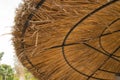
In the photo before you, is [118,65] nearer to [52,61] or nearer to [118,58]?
[118,58]

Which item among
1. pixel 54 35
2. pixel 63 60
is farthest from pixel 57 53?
pixel 54 35

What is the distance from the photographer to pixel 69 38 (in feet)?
6.23

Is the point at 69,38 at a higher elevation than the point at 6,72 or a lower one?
higher

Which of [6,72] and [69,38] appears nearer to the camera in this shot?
A: [69,38]

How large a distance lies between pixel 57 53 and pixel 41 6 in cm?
62

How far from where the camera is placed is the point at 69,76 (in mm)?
2422

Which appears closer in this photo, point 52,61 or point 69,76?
point 52,61

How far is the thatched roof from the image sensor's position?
5.20 feet

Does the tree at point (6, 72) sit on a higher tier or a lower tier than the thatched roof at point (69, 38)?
lower

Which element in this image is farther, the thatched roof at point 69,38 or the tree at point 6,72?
the tree at point 6,72

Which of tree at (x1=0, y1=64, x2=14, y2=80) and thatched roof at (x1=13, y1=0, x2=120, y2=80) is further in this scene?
tree at (x1=0, y1=64, x2=14, y2=80)

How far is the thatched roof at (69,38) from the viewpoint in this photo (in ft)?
5.20

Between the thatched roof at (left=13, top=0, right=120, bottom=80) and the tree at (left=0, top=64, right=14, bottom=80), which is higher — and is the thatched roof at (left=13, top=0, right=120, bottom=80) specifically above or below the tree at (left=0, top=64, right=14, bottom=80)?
above

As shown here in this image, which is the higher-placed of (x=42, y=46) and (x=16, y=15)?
(x=16, y=15)
